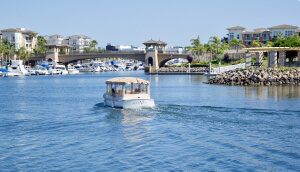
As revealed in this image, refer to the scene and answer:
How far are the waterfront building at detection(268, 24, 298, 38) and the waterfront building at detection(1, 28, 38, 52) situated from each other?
101148 millimetres

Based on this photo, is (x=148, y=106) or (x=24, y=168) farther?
(x=148, y=106)

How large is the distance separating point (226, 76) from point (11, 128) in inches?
2017

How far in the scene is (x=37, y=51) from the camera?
598 ft

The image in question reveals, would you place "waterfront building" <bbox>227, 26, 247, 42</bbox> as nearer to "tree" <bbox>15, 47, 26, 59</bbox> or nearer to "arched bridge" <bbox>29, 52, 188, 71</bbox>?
"arched bridge" <bbox>29, 52, 188, 71</bbox>

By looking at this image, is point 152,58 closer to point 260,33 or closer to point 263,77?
point 260,33

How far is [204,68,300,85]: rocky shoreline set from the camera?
69.9m

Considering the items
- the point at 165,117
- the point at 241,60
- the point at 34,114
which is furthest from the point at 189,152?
the point at 241,60

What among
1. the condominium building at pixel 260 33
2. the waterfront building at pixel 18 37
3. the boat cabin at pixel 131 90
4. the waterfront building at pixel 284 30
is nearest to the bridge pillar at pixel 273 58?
the boat cabin at pixel 131 90

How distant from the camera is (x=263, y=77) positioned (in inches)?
2785

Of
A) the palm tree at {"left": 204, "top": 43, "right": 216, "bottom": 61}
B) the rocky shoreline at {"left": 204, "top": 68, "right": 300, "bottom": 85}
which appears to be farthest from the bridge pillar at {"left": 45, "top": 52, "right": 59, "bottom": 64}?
the rocky shoreline at {"left": 204, "top": 68, "right": 300, "bottom": 85}

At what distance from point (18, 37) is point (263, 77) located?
135 meters

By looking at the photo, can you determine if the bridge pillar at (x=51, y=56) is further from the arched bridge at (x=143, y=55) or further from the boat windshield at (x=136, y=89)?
the boat windshield at (x=136, y=89)

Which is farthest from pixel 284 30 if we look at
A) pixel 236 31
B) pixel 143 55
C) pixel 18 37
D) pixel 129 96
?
pixel 129 96

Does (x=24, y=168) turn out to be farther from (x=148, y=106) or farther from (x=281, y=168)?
(x=148, y=106)
